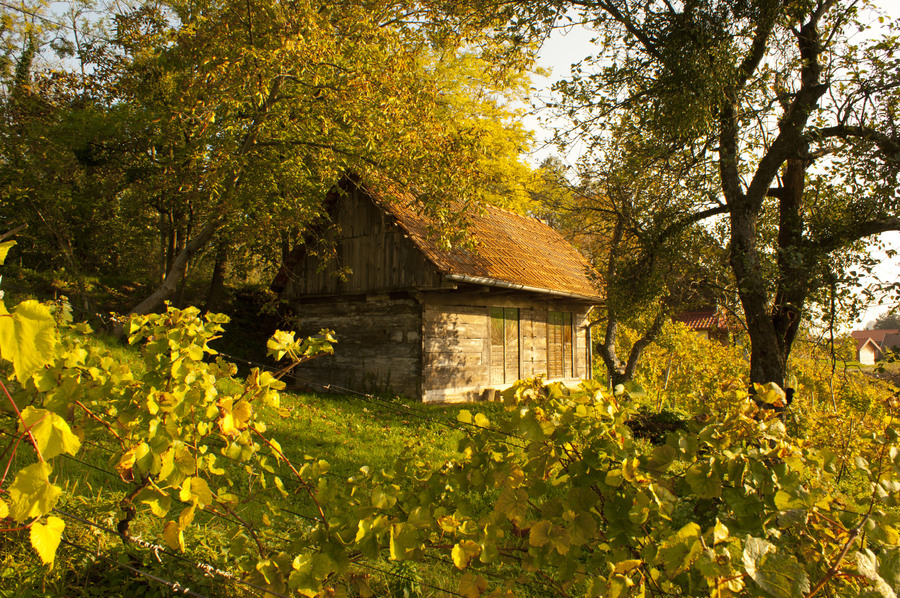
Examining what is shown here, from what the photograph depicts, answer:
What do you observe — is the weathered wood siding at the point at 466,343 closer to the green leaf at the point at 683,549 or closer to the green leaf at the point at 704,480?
the green leaf at the point at 704,480

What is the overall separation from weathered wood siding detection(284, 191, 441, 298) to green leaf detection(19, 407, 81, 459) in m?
9.27

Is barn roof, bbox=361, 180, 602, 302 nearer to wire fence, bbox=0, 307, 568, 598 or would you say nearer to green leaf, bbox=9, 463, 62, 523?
wire fence, bbox=0, 307, 568, 598

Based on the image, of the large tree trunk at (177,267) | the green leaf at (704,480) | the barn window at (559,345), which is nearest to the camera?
the green leaf at (704,480)

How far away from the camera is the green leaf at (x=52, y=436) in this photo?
124cm

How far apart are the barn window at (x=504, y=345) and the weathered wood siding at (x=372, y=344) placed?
7.20 feet

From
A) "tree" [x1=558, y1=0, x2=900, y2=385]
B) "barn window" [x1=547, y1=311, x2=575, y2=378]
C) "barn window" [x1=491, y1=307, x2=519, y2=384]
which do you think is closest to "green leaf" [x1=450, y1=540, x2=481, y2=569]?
"tree" [x1=558, y1=0, x2=900, y2=385]

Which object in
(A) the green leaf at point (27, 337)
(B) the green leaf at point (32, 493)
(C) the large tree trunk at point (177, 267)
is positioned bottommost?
(B) the green leaf at point (32, 493)

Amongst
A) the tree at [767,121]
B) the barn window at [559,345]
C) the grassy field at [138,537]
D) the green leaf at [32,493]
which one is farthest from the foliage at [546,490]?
the barn window at [559,345]

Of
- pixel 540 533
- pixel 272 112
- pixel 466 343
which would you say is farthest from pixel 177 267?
pixel 540 533

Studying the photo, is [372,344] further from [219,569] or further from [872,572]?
[872,572]

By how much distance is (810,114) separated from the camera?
285 inches

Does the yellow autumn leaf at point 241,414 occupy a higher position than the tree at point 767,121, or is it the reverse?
the tree at point 767,121

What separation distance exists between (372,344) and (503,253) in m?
3.99

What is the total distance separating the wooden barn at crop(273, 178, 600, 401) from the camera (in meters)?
11.2
